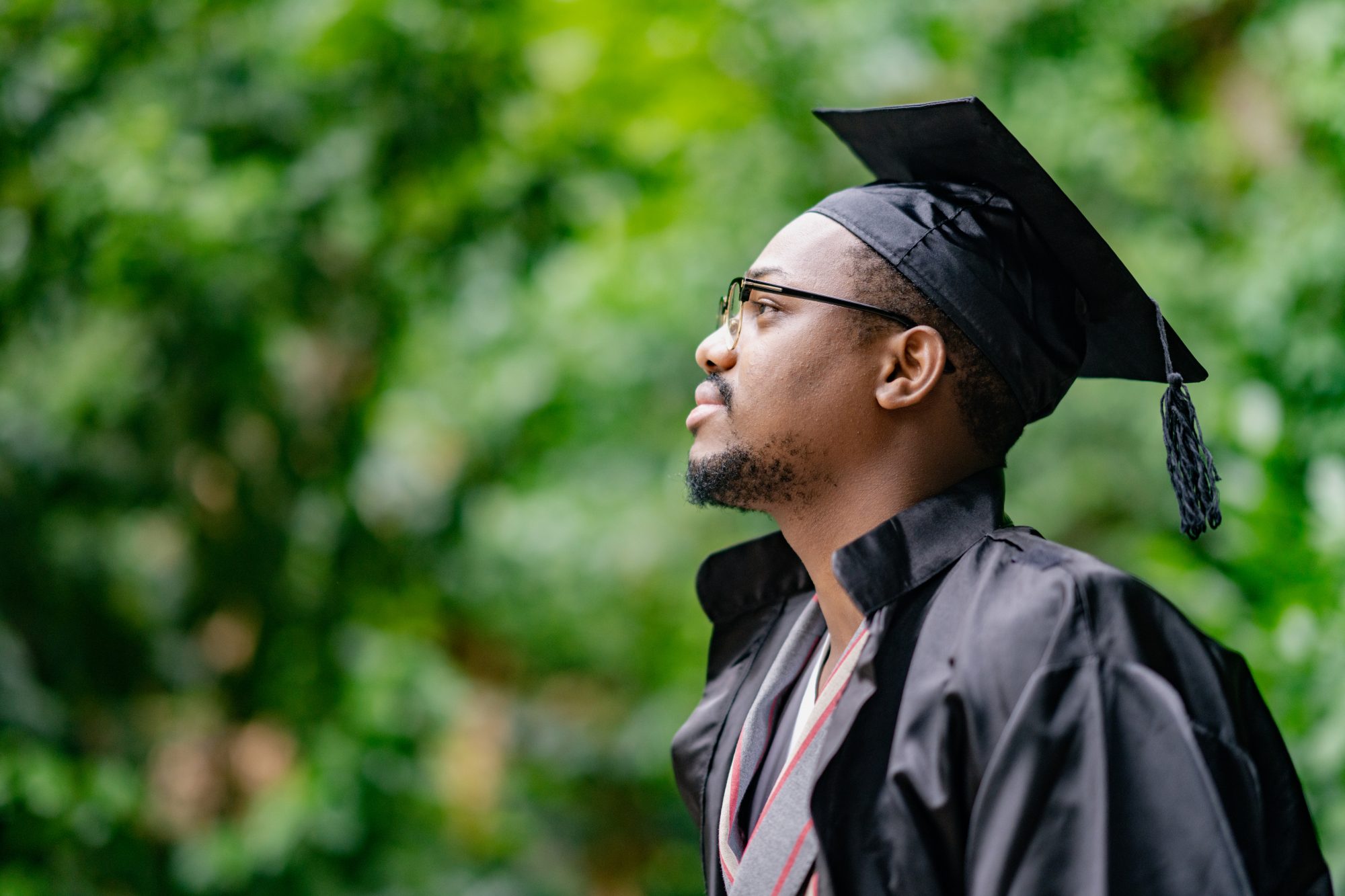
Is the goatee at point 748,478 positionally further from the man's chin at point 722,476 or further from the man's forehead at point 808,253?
the man's forehead at point 808,253

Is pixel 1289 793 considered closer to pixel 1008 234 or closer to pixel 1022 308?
pixel 1022 308

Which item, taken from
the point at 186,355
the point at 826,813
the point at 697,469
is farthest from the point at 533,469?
the point at 826,813

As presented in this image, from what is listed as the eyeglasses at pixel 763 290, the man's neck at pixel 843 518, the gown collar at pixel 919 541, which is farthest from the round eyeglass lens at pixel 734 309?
the gown collar at pixel 919 541

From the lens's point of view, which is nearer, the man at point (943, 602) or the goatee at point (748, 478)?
the man at point (943, 602)

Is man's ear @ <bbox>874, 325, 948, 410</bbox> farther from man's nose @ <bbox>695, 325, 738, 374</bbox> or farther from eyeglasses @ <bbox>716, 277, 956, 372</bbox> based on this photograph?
man's nose @ <bbox>695, 325, 738, 374</bbox>

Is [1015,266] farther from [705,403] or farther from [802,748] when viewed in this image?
[802,748]

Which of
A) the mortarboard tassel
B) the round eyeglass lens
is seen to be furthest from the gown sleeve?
the round eyeglass lens

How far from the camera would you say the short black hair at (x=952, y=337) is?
1.78 metres

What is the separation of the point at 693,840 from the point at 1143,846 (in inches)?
365

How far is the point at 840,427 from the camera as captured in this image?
1770 mm

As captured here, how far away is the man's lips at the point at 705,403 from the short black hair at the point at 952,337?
0.79ft

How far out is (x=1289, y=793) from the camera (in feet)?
4.92

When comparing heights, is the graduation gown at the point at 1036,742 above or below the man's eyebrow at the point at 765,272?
below

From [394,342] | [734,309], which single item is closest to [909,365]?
[734,309]
